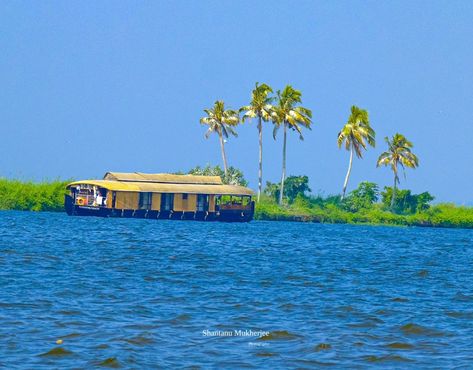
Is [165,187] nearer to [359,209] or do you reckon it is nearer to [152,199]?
[152,199]

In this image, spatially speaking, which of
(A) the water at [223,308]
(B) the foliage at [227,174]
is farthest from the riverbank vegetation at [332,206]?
(A) the water at [223,308]

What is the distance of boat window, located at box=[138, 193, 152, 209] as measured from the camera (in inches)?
3422

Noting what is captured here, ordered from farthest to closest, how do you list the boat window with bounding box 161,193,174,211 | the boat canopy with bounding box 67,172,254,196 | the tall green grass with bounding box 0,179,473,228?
the tall green grass with bounding box 0,179,473,228 < the boat window with bounding box 161,193,174,211 < the boat canopy with bounding box 67,172,254,196

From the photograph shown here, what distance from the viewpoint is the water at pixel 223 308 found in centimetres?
1784

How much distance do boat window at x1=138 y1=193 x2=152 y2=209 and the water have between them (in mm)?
41247

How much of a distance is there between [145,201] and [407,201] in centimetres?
3476

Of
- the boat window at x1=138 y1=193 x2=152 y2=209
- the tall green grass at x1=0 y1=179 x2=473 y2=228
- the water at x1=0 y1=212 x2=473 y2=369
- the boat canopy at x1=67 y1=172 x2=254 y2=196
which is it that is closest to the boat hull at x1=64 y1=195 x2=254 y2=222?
the boat window at x1=138 y1=193 x2=152 y2=209

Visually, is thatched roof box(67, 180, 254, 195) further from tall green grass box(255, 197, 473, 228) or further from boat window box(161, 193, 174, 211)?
tall green grass box(255, 197, 473, 228)

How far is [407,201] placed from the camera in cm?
10962

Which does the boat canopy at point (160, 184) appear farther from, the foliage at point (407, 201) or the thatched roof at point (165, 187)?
the foliage at point (407, 201)

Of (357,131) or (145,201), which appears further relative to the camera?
(357,131)

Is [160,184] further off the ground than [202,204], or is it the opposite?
[160,184]

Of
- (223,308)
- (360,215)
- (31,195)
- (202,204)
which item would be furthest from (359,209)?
(223,308)

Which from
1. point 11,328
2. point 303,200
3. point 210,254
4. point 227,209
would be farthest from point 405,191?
point 11,328
